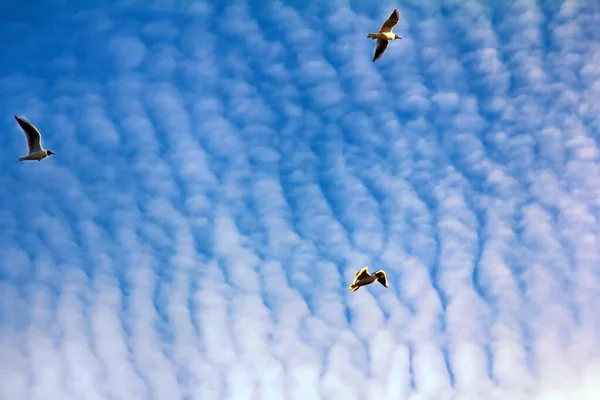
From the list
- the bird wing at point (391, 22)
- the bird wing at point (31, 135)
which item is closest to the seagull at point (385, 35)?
the bird wing at point (391, 22)

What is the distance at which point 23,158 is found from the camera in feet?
84.8

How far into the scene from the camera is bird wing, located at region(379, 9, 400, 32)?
84.8 feet

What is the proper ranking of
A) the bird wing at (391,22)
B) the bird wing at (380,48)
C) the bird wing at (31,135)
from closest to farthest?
1. the bird wing at (31,135)
2. the bird wing at (391,22)
3. the bird wing at (380,48)

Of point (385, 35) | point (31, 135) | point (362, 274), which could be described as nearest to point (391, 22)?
point (385, 35)

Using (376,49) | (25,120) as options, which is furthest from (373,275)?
(25,120)

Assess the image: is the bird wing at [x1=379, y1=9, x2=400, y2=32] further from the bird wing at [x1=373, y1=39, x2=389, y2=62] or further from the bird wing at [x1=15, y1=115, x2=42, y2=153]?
the bird wing at [x1=15, y1=115, x2=42, y2=153]

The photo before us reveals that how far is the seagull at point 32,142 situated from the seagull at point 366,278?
1613 centimetres

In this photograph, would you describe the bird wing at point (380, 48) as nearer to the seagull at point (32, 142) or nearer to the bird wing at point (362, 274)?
the bird wing at point (362, 274)

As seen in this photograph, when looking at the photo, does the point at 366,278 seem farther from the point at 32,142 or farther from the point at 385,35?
the point at 32,142

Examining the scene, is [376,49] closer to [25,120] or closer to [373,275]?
[373,275]

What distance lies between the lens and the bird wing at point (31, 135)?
23708mm

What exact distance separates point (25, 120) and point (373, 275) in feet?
56.4

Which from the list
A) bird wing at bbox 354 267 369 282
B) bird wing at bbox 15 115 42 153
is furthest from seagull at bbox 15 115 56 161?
bird wing at bbox 354 267 369 282

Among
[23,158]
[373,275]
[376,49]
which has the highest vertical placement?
[376,49]
